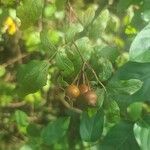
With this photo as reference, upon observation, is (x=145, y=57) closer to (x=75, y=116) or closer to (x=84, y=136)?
(x=84, y=136)

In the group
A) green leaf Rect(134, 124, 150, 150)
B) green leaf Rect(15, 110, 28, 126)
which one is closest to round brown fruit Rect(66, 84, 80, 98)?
green leaf Rect(134, 124, 150, 150)

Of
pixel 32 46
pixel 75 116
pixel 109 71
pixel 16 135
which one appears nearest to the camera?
pixel 109 71

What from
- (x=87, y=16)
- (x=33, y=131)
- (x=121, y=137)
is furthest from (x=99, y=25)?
(x=33, y=131)

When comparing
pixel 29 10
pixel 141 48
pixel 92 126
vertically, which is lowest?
pixel 92 126

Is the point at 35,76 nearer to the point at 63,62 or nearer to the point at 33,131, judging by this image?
the point at 63,62

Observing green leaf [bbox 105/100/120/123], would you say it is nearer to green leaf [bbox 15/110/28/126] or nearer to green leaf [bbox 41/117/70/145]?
green leaf [bbox 41/117/70/145]

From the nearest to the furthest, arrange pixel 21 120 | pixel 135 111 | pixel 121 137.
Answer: pixel 121 137, pixel 135 111, pixel 21 120

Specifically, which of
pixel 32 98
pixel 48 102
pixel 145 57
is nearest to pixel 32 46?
pixel 32 98
